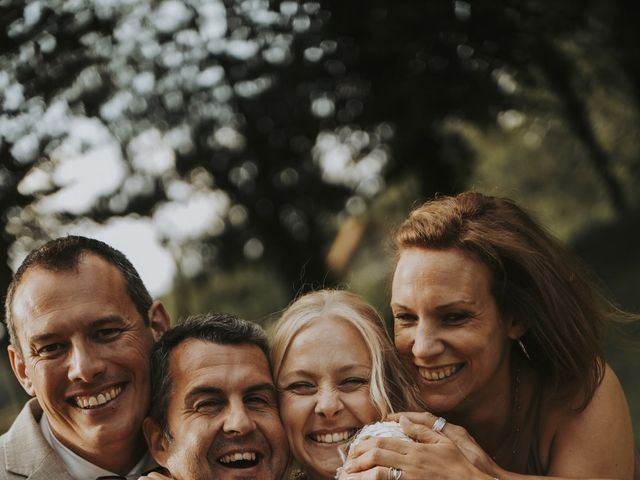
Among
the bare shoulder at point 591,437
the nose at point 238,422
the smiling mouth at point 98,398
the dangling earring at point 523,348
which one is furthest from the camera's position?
the dangling earring at point 523,348

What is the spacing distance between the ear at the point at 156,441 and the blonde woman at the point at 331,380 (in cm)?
49

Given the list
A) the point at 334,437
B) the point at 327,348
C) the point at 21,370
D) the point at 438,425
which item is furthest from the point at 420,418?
the point at 21,370

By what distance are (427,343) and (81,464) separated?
154 centimetres

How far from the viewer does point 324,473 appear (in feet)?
10.8

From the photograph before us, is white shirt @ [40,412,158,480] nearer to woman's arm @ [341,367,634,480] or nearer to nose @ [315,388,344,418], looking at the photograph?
nose @ [315,388,344,418]

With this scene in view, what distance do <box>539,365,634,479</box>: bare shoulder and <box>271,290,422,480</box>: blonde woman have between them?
75 centimetres

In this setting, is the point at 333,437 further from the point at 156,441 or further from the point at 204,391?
the point at 156,441

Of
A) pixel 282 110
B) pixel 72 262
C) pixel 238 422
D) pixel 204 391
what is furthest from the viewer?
pixel 282 110

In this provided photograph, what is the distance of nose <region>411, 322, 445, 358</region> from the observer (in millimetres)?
3559

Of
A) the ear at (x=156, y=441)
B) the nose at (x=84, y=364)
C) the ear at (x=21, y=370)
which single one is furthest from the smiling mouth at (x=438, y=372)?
the ear at (x=21, y=370)

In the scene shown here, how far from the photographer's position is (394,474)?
302cm

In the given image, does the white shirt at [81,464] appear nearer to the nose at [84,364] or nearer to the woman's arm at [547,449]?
the nose at [84,364]

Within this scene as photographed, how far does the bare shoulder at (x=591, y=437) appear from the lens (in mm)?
3730

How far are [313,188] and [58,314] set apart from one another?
7.69m
